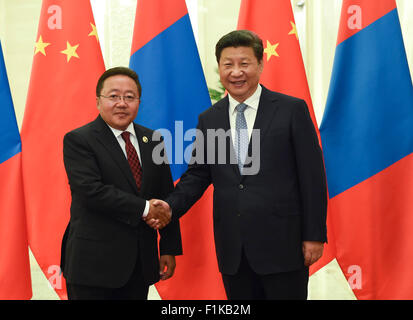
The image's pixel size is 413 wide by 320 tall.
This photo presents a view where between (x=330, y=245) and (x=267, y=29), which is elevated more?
(x=267, y=29)

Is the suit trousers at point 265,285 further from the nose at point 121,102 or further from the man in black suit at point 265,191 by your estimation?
the nose at point 121,102

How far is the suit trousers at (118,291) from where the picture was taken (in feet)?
5.94

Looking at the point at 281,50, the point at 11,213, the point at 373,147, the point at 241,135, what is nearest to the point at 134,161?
the point at 241,135

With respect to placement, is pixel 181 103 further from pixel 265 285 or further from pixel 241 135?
pixel 265 285

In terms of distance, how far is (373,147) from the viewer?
2.49 m

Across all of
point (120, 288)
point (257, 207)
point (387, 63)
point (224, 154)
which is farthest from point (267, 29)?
point (120, 288)

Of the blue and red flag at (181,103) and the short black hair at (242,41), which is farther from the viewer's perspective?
the blue and red flag at (181,103)

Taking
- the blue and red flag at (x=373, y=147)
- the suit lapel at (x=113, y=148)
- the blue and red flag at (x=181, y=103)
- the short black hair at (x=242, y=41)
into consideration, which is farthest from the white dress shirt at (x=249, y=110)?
the blue and red flag at (x=373, y=147)

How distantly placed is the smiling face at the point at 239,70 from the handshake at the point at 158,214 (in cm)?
56

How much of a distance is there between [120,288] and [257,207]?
0.65 metres

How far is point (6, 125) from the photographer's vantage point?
8.09ft

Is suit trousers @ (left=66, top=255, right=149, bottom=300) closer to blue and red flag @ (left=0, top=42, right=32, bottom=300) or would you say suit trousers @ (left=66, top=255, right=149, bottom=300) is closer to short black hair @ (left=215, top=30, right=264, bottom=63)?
blue and red flag @ (left=0, top=42, right=32, bottom=300)

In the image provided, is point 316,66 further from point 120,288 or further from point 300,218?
point 120,288

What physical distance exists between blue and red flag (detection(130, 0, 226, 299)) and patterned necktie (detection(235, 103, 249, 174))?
659mm
